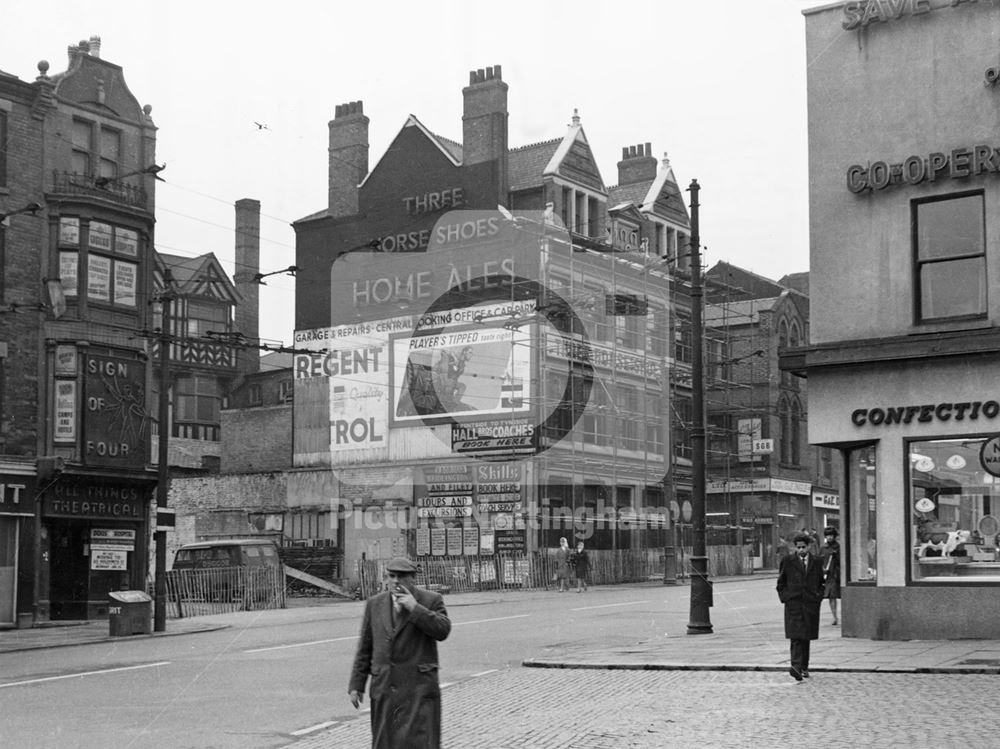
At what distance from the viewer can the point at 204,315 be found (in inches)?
2790

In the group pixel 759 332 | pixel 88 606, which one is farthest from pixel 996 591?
pixel 759 332

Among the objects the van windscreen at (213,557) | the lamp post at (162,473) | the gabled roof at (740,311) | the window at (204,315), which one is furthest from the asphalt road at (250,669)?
the gabled roof at (740,311)

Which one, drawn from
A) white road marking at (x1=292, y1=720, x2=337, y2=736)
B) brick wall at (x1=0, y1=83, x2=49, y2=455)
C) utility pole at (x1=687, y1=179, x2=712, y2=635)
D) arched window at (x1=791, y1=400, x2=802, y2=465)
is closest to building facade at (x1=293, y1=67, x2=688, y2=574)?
arched window at (x1=791, y1=400, x2=802, y2=465)

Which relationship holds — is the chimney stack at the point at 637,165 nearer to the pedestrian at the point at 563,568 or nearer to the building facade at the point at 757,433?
the building facade at the point at 757,433

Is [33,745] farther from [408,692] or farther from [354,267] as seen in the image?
[354,267]

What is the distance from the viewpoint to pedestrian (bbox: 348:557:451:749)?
28.5 feet

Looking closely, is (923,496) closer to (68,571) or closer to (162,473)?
(162,473)

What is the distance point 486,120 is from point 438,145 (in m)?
2.79

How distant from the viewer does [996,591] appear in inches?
782

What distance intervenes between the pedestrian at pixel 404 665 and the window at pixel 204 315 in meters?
61.3

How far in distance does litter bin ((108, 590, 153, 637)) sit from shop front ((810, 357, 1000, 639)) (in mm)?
14468

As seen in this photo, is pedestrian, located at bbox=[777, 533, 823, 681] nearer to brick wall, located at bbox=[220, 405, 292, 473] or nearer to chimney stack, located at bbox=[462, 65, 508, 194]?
chimney stack, located at bbox=[462, 65, 508, 194]

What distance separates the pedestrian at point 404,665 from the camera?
8672 mm

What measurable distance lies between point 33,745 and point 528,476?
40.5 meters
